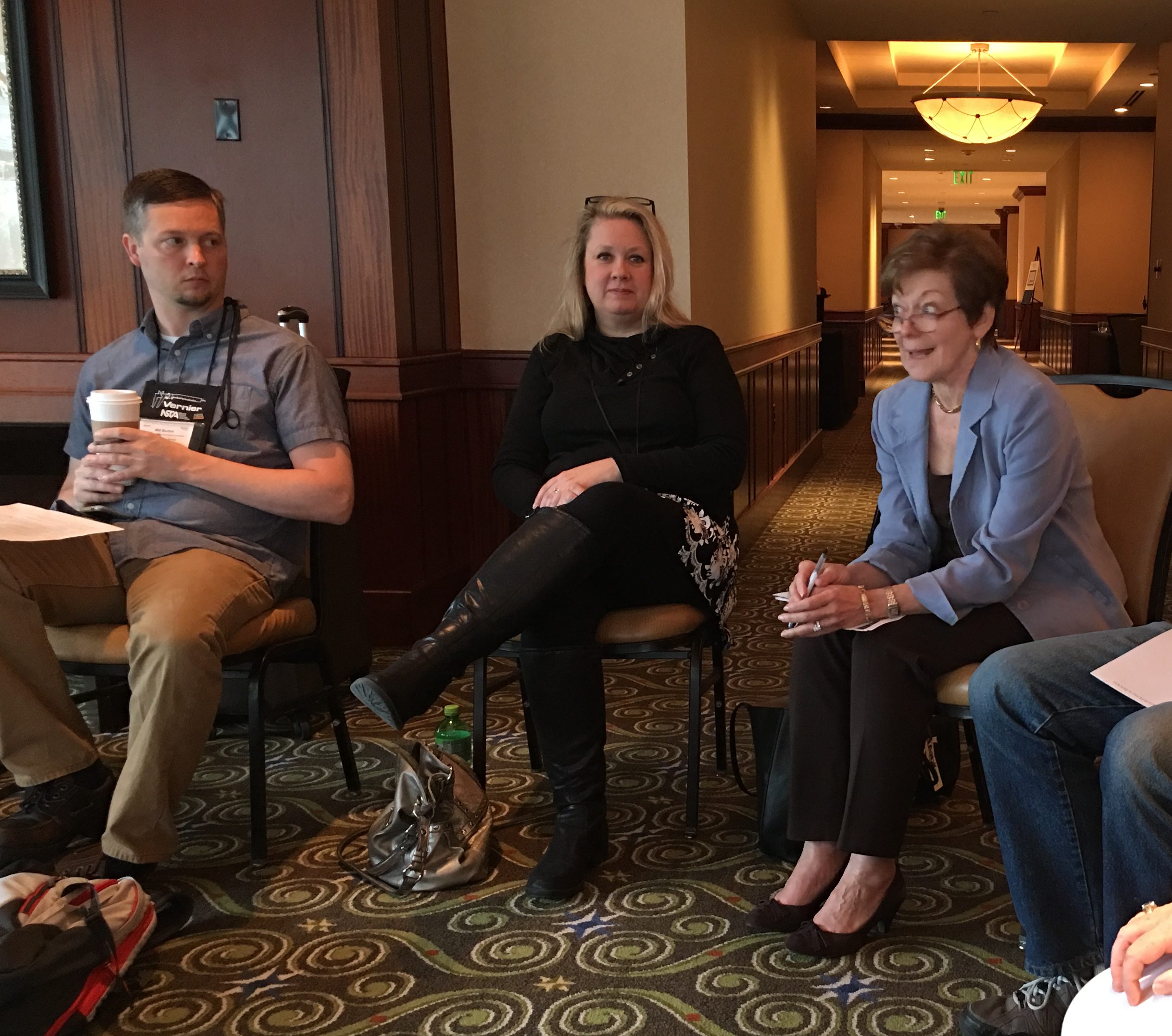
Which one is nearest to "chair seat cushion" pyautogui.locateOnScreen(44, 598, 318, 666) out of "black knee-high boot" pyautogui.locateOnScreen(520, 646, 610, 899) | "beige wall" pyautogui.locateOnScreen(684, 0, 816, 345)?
"black knee-high boot" pyautogui.locateOnScreen(520, 646, 610, 899)

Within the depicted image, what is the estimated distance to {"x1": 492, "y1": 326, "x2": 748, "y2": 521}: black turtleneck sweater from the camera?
278 cm

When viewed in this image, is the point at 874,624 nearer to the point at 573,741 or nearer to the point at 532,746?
the point at 573,741

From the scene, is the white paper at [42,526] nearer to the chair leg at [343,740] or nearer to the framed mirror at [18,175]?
the chair leg at [343,740]

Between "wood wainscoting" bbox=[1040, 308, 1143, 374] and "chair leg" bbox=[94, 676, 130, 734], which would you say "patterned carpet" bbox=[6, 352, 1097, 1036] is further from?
"wood wainscoting" bbox=[1040, 308, 1143, 374]

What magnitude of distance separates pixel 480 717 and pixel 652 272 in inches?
43.2

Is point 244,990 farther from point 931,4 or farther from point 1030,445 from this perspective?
point 931,4

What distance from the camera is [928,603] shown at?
2.13 meters

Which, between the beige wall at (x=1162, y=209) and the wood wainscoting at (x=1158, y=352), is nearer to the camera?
the wood wainscoting at (x=1158, y=352)

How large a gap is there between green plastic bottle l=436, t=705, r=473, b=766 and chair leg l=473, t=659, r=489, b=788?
167mm

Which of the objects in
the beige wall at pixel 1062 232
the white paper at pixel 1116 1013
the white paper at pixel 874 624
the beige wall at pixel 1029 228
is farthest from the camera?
the beige wall at pixel 1029 228

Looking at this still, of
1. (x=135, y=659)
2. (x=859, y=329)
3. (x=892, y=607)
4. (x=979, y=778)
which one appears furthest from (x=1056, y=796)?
(x=859, y=329)

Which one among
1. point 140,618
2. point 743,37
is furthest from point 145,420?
point 743,37

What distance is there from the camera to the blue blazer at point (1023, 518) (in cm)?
211

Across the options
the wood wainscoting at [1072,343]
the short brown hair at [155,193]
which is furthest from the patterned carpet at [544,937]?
the wood wainscoting at [1072,343]
